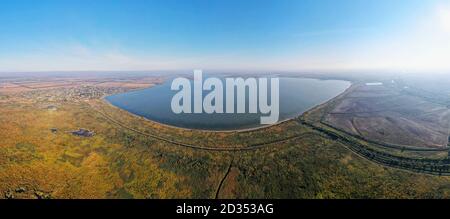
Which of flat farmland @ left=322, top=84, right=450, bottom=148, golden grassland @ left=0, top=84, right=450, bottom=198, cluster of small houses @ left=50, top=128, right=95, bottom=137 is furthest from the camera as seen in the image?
cluster of small houses @ left=50, top=128, right=95, bottom=137

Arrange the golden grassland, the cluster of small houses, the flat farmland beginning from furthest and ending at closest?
the cluster of small houses, the flat farmland, the golden grassland

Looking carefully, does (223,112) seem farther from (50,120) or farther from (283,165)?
(50,120)

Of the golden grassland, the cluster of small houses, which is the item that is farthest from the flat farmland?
the cluster of small houses

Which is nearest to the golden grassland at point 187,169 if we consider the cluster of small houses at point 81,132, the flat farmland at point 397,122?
the cluster of small houses at point 81,132

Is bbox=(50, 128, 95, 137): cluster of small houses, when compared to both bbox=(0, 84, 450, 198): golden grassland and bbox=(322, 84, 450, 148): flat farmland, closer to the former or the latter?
bbox=(0, 84, 450, 198): golden grassland

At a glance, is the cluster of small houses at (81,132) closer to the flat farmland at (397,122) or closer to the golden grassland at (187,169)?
the golden grassland at (187,169)

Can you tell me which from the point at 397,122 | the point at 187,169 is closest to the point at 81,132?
the point at 187,169

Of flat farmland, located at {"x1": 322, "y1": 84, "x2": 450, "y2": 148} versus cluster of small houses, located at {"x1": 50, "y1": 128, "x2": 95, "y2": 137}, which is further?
cluster of small houses, located at {"x1": 50, "y1": 128, "x2": 95, "y2": 137}

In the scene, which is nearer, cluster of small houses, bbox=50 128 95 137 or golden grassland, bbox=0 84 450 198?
golden grassland, bbox=0 84 450 198

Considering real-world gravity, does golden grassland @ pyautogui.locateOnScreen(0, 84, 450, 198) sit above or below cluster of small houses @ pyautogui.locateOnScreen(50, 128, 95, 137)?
below
